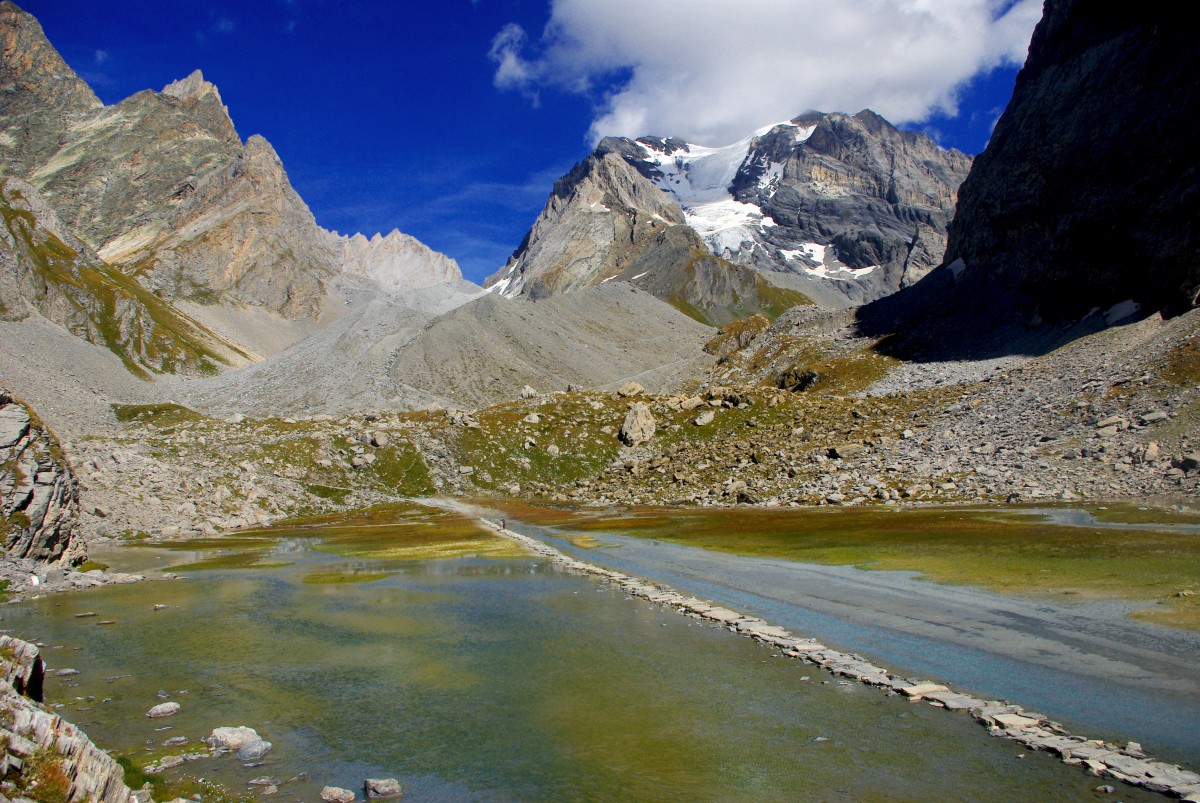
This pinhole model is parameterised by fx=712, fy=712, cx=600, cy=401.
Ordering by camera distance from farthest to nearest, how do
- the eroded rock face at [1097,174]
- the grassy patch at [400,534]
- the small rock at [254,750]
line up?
the eroded rock face at [1097,174] → the grassy patch at [400,534] → the small rock at [254,750]

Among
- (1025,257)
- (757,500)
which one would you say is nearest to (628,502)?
(757,500)

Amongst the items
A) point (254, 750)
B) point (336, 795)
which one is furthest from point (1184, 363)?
point (254, 750)

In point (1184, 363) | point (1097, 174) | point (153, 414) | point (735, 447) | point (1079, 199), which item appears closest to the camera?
point (1184, 363)

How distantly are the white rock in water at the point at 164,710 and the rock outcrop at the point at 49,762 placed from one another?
6835 millimetres

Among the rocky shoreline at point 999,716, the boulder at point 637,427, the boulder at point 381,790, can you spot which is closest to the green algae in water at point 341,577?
the rocky shoreline at point 999,716

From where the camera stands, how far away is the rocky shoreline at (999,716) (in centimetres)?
1430

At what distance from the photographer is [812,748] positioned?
16.5m

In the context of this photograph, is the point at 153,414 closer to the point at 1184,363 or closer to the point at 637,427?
the point at 637,427

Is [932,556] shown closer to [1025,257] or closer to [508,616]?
[508,616]

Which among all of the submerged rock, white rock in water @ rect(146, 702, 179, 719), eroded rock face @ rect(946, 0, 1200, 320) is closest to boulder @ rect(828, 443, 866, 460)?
eroded rock face @ rect(946, 0, 1200, 320)

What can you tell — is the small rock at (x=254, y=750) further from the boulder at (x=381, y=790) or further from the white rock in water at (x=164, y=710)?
the white rock in water at (x=164, y=710)

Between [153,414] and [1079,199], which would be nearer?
[1079,199]

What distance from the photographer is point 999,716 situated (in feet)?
58.3

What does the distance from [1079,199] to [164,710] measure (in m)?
181
